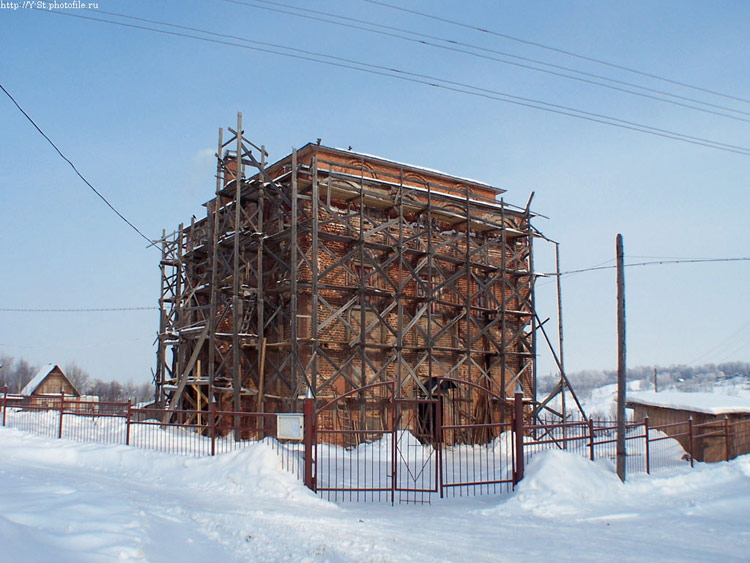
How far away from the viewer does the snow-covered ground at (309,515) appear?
24.4 feet

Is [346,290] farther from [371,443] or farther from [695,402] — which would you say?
[695,402]

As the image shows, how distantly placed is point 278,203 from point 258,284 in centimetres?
254

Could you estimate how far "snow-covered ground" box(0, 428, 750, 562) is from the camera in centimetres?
744

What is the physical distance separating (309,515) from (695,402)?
1845 cm

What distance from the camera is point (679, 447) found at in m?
20.0

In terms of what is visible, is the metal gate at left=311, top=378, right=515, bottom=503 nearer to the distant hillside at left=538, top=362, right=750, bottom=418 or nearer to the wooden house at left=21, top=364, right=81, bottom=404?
the wooden house at left=21, top=364, right=81, bottom=404

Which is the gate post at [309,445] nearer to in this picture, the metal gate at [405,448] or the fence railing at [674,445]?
the metal gate at [405,448]

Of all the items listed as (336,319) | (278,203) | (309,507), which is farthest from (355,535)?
(278,203)

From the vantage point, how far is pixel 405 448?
1845cm

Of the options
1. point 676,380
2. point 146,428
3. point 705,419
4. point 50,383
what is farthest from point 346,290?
point 676,380

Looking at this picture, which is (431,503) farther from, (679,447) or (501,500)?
(679,447)

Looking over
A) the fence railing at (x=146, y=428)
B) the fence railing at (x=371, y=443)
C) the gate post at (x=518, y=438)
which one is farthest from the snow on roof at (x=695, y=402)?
the fence railing at (x=146, y=428)

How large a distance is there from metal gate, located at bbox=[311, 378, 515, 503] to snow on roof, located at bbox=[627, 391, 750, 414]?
6.41m

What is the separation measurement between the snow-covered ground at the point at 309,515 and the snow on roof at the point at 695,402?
7001mm
